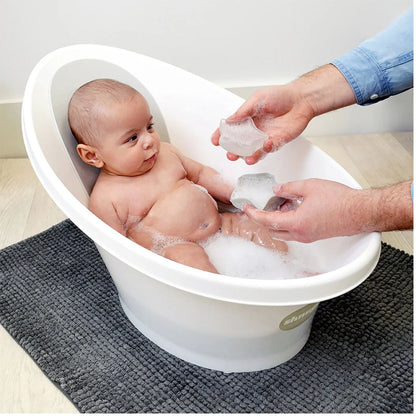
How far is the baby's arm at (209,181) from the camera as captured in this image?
55.0 inches

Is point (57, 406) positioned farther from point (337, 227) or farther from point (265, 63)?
point (265, 63)

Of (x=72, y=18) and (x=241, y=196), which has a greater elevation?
(x=72, y=18)

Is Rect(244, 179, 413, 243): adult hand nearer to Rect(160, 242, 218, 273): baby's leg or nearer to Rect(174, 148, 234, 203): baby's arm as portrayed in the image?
Rect(160, 242, 218, 273): baby's leg

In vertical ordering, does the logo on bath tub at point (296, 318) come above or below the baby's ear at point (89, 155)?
below

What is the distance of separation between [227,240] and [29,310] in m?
0.49

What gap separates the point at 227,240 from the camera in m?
1.30

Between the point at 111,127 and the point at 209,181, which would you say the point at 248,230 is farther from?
the point at 111,127

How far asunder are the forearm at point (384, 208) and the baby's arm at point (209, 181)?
0.49 metres

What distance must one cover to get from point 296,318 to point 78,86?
763 millimetres

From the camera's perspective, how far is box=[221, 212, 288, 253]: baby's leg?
1274 mm

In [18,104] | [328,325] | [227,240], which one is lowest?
[328,325]

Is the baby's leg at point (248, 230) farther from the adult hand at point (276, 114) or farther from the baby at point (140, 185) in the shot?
the adult hand at point (276, 114)

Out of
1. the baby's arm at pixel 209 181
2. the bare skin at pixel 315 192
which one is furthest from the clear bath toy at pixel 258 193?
the baby's arm at pixel 209 181

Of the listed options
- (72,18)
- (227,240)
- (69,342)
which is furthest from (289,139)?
(72,18)
